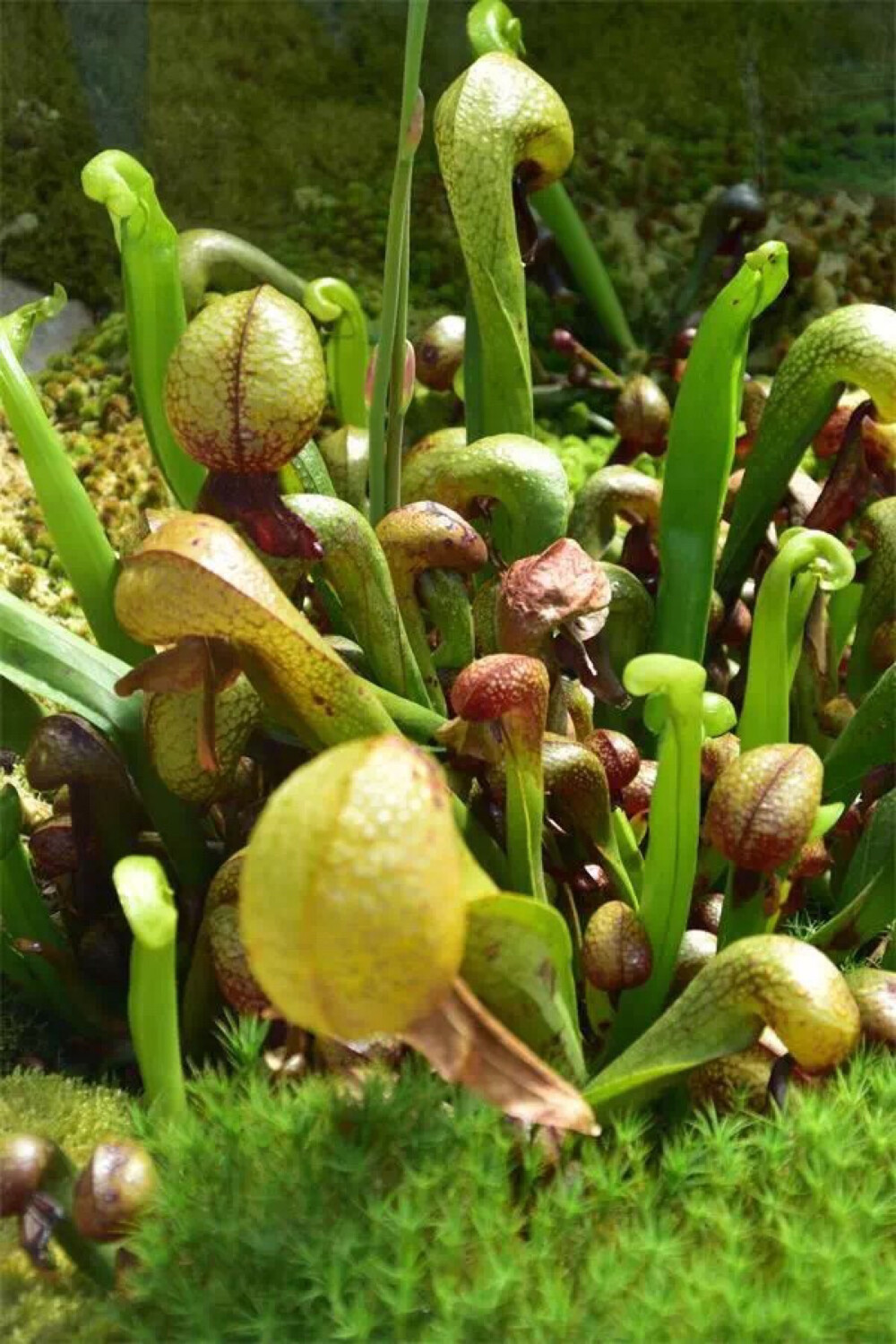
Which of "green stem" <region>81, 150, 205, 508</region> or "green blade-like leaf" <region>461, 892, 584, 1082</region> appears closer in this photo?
"green blade-like leaf" <region>461, 892, 584, 1082</region>

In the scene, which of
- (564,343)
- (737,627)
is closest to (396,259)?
(737,627)

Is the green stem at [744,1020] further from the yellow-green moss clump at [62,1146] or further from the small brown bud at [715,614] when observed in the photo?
the small brown bud at [715,614]

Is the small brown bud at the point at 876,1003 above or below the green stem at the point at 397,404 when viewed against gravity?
below

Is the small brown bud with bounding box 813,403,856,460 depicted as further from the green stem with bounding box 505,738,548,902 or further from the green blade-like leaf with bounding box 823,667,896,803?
the green stem with bounding box 505,738,548,902

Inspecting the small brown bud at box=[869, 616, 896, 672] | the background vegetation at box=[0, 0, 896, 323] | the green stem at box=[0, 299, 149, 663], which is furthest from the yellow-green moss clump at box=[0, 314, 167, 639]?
the small brown bud at box=[869, 616, 896, 672]

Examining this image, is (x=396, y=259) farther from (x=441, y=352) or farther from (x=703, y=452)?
(x=441, y=352)

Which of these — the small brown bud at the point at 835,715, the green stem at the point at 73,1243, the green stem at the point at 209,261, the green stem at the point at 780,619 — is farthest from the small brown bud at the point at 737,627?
the green stem at the point at 73,1243

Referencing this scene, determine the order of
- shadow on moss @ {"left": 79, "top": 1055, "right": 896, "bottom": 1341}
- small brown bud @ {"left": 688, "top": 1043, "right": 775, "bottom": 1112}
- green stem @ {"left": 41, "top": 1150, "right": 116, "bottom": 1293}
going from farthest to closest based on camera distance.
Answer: small brown bud @ {"left": 688, "top": 1043, "right": 775, "bottom": 1112}, green stem @ {"left": 41, "top": 1150, "right": 116, "bottom": 1293}, shadow on moss @ {"left": 79, "top": 1055, "right": 896, "bottom": 1341}
